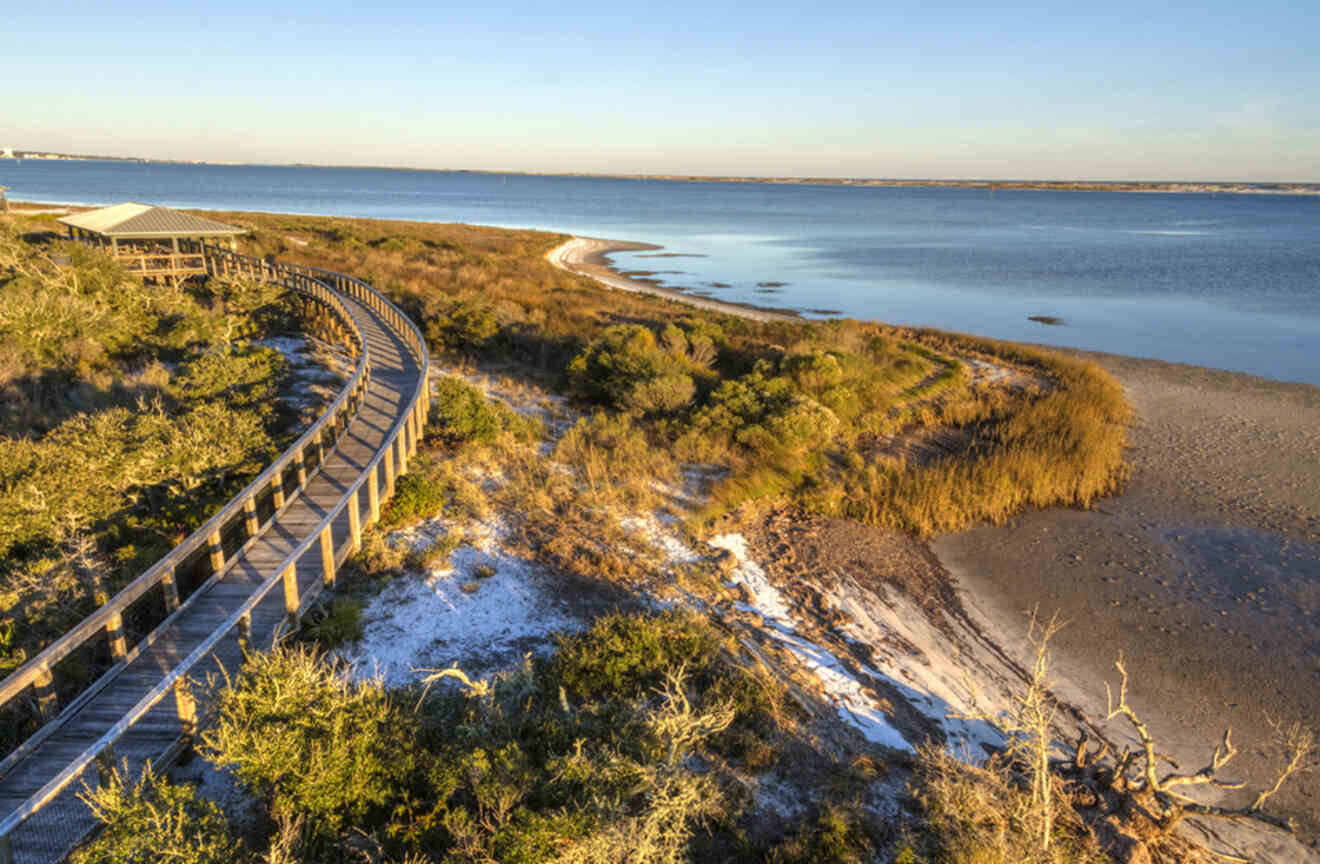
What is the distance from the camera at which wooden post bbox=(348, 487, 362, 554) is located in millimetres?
9008

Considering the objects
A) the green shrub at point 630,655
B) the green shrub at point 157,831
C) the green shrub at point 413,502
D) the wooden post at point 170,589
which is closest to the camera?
the green shrub at point 157,831

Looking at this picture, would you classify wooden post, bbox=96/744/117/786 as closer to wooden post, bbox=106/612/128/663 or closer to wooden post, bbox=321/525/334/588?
wooden post, bbox=106/612/128/663

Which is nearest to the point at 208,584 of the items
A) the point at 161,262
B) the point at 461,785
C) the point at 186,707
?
the point at 186,707

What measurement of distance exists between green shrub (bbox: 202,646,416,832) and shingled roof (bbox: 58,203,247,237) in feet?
79.3

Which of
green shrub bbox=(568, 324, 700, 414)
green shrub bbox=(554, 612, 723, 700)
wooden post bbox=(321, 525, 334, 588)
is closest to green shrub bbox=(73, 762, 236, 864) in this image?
green shrub bbox=(554, 612, 723, 700)

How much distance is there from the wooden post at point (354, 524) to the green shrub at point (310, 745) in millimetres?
3488

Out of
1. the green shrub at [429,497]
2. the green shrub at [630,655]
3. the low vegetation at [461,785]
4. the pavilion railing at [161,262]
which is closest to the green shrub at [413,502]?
the green shrub at [429,497]

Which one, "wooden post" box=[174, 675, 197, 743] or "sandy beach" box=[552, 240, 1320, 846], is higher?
"wooden post" box=[174, 675, 197, 743]

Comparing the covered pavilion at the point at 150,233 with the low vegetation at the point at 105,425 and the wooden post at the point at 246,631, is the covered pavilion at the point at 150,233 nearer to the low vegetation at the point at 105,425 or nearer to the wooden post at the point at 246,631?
the low vegetation at the point at 105,425

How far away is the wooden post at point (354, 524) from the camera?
29.6 feet

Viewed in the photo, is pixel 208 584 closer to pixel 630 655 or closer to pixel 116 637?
pixel 116 637

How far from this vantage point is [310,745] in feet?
17.0

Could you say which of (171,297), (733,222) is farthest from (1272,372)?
(733,222)

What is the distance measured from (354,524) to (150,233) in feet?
68.7
